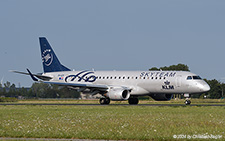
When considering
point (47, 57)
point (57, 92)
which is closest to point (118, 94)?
point (47, 57)

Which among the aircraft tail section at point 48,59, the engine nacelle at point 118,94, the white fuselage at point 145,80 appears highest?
the aircraft tail section at point 48,59

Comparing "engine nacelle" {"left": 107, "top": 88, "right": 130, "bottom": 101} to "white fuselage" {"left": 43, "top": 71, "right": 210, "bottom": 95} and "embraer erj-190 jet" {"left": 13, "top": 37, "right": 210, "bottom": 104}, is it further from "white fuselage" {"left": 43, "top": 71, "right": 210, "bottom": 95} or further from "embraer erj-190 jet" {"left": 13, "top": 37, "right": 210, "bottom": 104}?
"white fuselage" {"left": 43, "top": 71, "right": 210, "bottom": 95}

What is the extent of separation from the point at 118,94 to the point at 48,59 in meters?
16.1

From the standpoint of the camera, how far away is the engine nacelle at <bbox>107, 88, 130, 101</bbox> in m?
53.2

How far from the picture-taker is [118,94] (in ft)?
175

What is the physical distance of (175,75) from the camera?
52.9 metres

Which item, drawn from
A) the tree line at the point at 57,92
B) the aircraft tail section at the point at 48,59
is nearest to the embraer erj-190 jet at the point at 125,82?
the aircraft tail section at the point at 48,59

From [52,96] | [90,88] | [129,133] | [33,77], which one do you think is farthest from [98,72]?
[52,96]

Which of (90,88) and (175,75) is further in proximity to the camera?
(90,88)

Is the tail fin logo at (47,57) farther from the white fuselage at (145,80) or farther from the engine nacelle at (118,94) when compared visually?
the engine nacelle at (118,94)

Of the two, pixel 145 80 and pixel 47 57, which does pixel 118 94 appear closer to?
pixel 145 80

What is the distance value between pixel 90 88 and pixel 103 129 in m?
34.5

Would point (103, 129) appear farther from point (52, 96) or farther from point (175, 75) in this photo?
point (52, 96)

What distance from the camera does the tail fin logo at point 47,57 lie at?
65.1 metres
